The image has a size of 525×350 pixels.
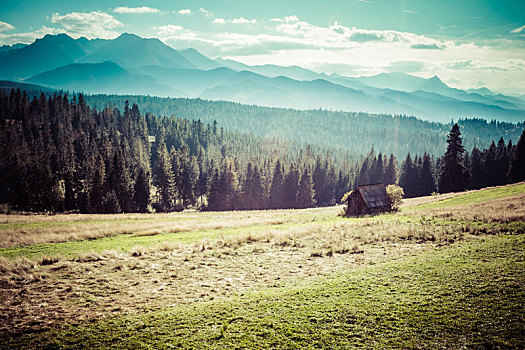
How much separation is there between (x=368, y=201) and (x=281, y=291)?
104 feet

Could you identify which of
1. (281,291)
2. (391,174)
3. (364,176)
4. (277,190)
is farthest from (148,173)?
(281,291)

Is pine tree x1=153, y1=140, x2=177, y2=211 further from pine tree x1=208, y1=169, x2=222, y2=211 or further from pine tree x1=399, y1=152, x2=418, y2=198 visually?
pine tree x1=399, y1=152, x2=418, y2=198

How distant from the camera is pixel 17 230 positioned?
26484mm

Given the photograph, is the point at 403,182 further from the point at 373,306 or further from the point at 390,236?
the point at 373,306

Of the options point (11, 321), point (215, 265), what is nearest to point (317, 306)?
point (215, 265)

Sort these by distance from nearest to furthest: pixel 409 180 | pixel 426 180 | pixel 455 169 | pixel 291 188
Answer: pixel 455 169 < pixel 426 180 < pixel 291 188 < pixel 409 180

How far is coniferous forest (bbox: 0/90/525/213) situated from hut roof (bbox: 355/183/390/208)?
34.7 metres

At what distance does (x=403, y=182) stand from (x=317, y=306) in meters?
102

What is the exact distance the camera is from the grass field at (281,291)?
9234mm

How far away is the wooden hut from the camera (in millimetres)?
41000

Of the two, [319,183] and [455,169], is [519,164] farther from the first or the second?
[319,183]

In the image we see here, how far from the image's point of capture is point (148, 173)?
10206 cm

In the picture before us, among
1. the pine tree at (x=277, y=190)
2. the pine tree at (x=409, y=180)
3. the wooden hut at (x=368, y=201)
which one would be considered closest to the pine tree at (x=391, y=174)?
the pine tree at (x=409, y=180)

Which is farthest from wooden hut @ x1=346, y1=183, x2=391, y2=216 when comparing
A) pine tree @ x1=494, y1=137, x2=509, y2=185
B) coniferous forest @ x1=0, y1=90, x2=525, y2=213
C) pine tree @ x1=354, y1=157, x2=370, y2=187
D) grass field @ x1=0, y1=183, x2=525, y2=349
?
pine tree @ x1=494, y1=137, x2=509, y2=185
